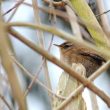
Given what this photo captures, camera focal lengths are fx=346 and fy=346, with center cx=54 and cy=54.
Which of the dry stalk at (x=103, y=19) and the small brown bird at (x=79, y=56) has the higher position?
the dry stalk at (x=103, y=19)

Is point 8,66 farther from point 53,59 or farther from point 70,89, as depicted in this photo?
point 70,89

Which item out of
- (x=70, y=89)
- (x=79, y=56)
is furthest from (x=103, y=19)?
(x=70, y=89)

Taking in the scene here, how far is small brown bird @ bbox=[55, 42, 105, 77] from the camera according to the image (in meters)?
0.99

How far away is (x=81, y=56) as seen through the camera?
1.01 m

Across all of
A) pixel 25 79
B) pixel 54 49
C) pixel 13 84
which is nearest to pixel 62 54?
pixel 54 49

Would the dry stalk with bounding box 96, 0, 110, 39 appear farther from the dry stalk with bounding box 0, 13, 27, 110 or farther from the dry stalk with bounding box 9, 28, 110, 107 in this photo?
the dry stalk with bounding box 0, 13, 27, 110

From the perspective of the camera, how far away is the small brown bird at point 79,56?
3.25 ft

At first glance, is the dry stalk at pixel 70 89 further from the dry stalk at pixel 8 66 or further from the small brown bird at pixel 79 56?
the dry stalk at pixel 8 66

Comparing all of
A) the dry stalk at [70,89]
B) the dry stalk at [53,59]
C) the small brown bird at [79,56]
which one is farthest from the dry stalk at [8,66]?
→ the small brown bird at [79,56]

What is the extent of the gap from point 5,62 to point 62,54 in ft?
2.32

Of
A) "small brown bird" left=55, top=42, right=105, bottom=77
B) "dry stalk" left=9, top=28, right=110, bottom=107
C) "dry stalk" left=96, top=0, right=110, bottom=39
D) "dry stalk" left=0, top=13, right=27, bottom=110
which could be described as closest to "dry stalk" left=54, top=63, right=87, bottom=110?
"small brown bird" left=55, top=42, right=105, bottom=77

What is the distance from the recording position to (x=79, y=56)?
1.01m

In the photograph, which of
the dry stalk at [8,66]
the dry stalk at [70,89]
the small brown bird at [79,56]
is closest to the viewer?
the dry stalk at [8,66]

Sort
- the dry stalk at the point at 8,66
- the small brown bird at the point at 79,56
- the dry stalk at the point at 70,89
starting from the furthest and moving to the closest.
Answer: the small brown bird at the point at 79,56
the dry stalk at the point at 70,89
the dry stalk at the point at 8,66
